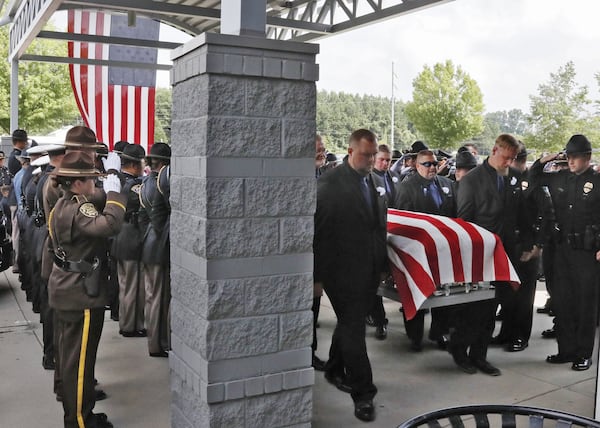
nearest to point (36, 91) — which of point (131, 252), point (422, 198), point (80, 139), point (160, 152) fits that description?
point (131, 252)

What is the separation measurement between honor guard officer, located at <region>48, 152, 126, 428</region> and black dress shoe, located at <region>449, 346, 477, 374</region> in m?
2.77

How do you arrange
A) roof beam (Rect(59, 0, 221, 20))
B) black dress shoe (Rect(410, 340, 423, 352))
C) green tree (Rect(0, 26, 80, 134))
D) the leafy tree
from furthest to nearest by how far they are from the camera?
the leafy tree → green tree (Rect(0, 26, 80, 134)) → roof beam (Rect(59, 0, 221, 20)) → black dress shoe (Rect(410, 340, 423, 352))

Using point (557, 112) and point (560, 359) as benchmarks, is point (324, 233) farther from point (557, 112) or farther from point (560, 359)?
point (557, 112)

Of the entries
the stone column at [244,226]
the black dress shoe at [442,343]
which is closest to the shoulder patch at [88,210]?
the stone column at [244,226]

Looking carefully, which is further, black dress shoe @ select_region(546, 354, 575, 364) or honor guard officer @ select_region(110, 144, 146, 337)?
honor guard officer @ select_region(110, 144, 146, 337)

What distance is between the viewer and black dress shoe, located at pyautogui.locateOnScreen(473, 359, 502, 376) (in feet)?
15.4

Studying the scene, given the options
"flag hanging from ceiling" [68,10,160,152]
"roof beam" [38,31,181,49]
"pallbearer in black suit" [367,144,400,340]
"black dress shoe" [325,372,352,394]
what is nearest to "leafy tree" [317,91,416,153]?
"flag hanging from ceiling" [68,10,160,152]

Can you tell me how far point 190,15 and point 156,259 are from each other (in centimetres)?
490

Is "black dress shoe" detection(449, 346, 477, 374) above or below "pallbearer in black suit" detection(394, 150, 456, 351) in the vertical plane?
below

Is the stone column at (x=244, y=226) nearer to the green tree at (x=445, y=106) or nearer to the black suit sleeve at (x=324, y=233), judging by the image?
the black suit sleeve at (x=324, y=233)

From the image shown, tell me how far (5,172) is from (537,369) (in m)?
7.70

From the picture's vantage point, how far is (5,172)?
9.02m

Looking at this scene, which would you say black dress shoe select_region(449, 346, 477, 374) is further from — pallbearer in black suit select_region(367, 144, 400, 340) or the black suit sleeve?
the black suit sleeve

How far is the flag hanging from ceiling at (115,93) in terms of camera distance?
1238 centimetres
